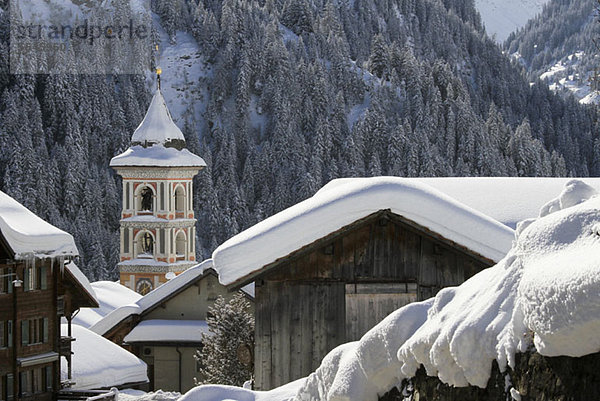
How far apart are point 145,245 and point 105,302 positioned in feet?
75.4

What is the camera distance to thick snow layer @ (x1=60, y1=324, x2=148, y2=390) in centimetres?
3488

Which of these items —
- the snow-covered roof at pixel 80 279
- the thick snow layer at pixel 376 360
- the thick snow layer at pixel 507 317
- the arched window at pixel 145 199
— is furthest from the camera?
the arched window at pixel 145 199

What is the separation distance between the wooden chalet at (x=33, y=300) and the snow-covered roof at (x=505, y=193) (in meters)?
18.1

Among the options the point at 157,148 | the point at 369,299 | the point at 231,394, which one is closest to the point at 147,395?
the point at 369,299

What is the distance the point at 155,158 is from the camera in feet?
232

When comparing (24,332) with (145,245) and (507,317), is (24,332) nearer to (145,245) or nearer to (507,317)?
(507,317)

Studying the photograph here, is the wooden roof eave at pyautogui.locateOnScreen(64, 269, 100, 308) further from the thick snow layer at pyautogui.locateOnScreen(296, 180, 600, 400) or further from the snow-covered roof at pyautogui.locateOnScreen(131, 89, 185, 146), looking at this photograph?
the snow-covered roof at pyautogui.locateOnScreen(131, 89, 185, 146)

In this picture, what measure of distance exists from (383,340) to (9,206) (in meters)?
29.8

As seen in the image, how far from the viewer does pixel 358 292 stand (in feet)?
43.6

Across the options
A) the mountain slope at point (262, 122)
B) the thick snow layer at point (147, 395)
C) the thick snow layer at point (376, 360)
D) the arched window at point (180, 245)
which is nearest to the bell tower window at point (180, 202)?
the arched window at point (180, 245)

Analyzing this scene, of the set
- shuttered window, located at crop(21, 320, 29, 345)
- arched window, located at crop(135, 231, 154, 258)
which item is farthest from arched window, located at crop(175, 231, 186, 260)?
shuttered window, located at crop(21, 320, 29, 345)

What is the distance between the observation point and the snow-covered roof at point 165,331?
36.2 m

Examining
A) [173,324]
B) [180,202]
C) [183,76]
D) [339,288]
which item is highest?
[183,76]

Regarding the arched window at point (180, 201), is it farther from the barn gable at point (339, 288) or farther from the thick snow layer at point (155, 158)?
the barn gable at point (339, 288)
